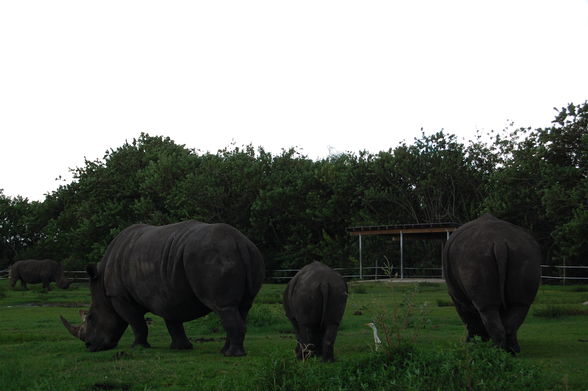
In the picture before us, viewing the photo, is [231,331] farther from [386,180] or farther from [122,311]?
[386,180]

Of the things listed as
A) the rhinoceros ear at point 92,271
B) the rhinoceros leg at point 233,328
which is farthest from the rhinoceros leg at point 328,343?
the rhinoceros ear at point 92,271

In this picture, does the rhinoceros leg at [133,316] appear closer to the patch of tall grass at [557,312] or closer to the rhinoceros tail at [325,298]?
the rhinoceros tail at [325,298]

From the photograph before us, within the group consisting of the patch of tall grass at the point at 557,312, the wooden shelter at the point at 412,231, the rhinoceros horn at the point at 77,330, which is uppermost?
the wooden shelter at the point at 412,231

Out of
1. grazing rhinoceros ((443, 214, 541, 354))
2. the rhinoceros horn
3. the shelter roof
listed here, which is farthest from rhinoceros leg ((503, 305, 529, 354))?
the shelter roof

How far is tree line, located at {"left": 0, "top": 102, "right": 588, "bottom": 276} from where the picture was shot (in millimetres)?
33406

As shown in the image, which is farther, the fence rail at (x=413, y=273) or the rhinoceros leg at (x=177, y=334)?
the fence rail at (x=413, y=273)

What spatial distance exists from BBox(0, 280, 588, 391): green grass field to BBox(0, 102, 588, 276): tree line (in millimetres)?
16137

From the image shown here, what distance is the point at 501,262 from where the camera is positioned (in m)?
9.36

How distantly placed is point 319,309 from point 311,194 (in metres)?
32.5

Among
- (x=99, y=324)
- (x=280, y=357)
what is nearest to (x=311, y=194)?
(x=99, y=324)

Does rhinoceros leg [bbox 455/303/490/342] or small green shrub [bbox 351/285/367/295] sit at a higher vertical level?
rhinoceros leg [bbox 455/303/490/342]

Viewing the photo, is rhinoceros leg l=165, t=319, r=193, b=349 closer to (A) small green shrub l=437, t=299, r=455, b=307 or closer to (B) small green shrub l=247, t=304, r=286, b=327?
(B) small green shrub l=247, t=304, r=286, b=327

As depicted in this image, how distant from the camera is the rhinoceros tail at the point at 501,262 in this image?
931 cm

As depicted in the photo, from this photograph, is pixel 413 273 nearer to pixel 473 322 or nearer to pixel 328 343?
pixel 473 322
